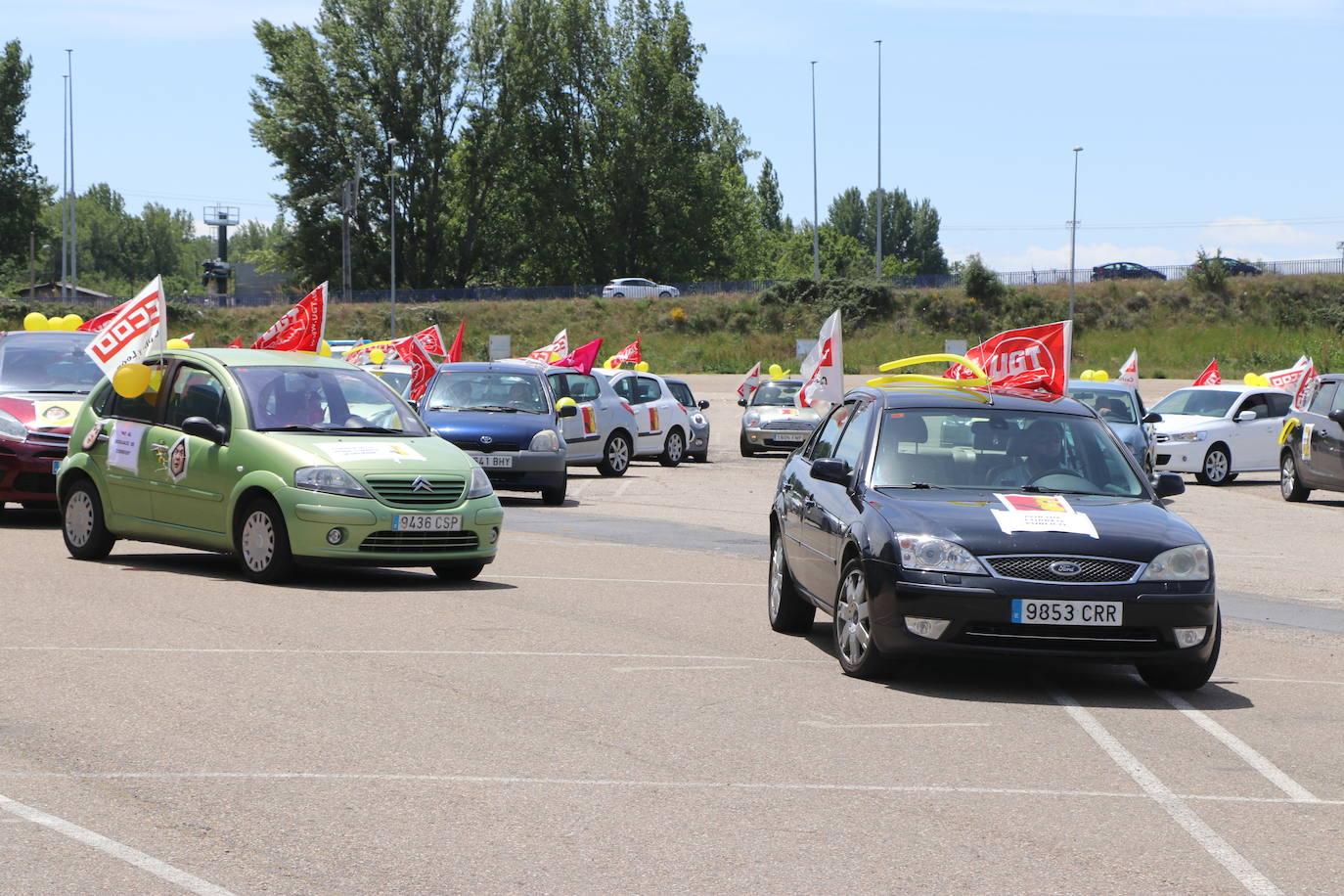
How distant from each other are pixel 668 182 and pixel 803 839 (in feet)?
303

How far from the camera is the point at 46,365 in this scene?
1780 cm

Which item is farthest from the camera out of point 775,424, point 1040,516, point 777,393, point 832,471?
point 777,393

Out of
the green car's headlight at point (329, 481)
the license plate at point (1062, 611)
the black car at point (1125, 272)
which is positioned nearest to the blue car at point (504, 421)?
the green car's headlight at point (329, 481)

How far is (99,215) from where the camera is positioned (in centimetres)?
18462

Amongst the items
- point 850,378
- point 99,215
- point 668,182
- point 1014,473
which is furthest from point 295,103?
point 99,215

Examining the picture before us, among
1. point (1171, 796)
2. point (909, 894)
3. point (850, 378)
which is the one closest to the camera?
point (909, 894)

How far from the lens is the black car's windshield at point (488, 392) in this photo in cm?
2173

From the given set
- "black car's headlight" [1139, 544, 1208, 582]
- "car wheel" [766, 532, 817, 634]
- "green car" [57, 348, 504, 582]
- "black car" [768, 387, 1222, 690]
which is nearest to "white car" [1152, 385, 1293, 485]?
"green car" [57, 348, 504, 582]

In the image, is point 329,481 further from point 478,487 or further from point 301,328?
point 301,328

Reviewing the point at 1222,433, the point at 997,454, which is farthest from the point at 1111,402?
the point at 997,454

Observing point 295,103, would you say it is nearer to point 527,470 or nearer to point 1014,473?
point 527,470

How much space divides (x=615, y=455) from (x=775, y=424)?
827 cm

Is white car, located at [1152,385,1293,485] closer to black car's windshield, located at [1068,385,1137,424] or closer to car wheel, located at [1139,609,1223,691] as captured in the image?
black car's windshield, located at [1068,385,1137,424]

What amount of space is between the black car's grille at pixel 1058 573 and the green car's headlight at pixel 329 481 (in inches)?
204
